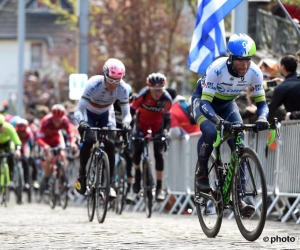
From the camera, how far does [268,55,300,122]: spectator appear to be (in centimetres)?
1466

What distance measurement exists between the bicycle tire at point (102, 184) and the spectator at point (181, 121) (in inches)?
178

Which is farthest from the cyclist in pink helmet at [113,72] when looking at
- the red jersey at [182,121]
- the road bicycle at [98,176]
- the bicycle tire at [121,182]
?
the red jersey at [182,121]

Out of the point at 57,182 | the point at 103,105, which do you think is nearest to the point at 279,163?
the point at 103,105

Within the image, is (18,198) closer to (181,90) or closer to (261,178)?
(261,178)

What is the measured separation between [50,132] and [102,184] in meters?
7.87

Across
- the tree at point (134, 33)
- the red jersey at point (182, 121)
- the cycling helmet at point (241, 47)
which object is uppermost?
the tree at point (134, 33)

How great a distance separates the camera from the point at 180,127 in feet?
63.3

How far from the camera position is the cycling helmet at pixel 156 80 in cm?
1720

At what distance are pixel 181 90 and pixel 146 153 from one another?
111 feet

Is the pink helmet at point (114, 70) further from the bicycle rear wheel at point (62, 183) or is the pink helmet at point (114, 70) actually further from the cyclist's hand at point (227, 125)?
the bicycle rear wheel at point (62, 183)

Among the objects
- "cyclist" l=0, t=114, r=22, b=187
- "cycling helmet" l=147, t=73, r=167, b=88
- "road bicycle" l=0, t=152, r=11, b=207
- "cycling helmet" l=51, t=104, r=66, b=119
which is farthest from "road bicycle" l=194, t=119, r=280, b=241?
"road bicycle" l=0, t=152, r=11, b=207

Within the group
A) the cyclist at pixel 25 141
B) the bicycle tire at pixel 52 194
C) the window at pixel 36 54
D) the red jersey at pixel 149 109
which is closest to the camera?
the red jersey at pixel 149 109

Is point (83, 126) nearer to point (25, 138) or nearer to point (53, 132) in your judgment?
point (53, 132)

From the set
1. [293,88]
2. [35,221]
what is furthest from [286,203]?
[35,221]
